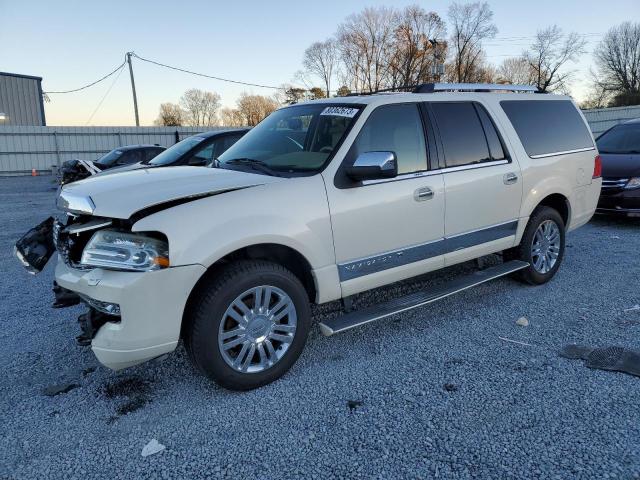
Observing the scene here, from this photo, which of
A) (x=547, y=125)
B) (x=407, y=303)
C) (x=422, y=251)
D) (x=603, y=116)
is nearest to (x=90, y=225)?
(x=407, y=303)

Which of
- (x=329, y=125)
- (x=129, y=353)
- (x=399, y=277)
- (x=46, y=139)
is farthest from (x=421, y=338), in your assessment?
(x=46, y=139)

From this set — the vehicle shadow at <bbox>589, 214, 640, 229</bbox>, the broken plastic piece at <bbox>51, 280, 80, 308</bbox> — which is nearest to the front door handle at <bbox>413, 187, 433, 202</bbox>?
the broken plastic piece at <bbox>51, 280, 80, 308</bbox>

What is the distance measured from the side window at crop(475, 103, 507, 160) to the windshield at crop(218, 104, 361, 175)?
142 centimetres

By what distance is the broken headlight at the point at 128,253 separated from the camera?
2.72 m

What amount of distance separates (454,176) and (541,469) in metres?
2.38

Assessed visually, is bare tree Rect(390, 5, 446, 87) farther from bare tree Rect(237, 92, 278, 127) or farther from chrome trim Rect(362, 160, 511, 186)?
chrome trim Rect(362, 160, 511, 186)

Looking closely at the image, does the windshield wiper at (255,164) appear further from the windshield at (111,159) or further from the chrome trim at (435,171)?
the windshield at (111,159)

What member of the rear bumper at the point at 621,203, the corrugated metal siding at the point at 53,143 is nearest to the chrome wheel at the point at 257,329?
the rear bumper at the point at 621,203

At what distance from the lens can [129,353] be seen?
2.75 metres

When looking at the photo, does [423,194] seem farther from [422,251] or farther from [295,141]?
[295,141]

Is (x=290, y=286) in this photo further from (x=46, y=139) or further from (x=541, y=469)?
(x=46, y=139)

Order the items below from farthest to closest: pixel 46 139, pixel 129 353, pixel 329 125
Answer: pixel 46 139, pixel 329 125, pixel 129 353

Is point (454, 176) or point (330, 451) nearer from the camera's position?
point (330, 451)

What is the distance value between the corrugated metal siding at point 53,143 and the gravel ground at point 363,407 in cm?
2107
